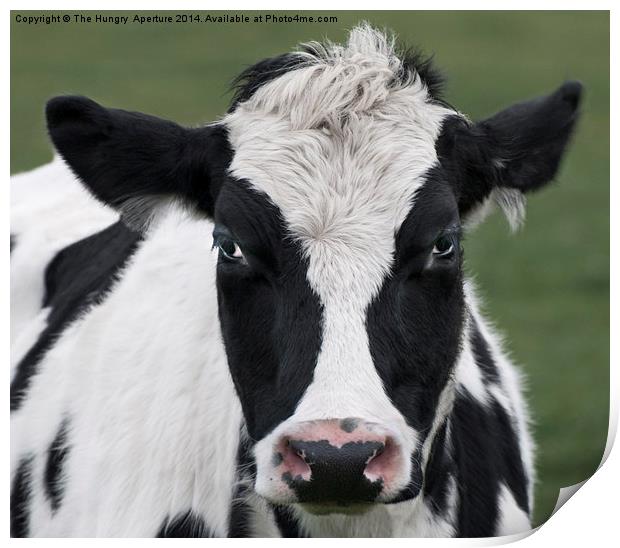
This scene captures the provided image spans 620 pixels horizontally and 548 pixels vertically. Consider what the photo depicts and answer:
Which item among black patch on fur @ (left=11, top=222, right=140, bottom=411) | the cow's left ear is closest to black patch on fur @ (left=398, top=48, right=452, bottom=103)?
the cow's left ear

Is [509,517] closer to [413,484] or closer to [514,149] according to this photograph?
[413,484]

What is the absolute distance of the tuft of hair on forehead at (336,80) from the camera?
242 centimetres

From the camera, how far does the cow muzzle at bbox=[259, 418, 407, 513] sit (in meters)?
2.01

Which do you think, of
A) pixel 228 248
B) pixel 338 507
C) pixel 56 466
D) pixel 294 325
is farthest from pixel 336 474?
pixel 56 466

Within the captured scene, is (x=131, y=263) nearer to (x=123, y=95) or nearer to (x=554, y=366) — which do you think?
(x=123, y=95)

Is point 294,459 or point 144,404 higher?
point 294,459

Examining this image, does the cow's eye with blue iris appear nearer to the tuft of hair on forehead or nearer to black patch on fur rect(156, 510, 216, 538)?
the tuft of hair on forehead

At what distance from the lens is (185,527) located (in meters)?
2.50

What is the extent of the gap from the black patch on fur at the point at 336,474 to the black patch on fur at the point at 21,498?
1.07 m

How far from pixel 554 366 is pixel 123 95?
2.29 metres

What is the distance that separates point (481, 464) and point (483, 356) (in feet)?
1.22

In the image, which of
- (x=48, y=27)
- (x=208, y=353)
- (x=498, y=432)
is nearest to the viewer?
(x=208, y=353)
